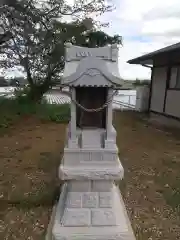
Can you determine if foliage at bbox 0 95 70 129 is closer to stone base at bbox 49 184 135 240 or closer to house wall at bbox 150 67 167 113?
house wall at bbox 150 67 167 113

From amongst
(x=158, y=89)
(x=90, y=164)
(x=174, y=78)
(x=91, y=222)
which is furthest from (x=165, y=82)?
(x=91, y=222)

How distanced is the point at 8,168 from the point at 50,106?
235 inches

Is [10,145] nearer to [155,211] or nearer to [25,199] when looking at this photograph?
[25,199]

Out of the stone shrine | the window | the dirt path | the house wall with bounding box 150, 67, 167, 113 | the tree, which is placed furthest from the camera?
the house wall with bounding box 150, 67, 167, 113

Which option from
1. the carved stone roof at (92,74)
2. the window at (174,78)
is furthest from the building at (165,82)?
the carved stone roof at (92,74)

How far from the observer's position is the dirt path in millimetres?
3211

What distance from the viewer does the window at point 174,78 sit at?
9508 mm

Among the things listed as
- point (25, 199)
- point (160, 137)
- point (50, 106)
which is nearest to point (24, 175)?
point (25, 199)

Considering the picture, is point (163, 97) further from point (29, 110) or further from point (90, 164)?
point (90, 164)

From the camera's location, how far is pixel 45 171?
4.93 metres

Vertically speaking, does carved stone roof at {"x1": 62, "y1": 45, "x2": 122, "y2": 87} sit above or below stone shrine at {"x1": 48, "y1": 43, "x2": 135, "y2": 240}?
above

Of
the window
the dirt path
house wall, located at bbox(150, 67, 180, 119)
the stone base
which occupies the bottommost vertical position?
the dirt path

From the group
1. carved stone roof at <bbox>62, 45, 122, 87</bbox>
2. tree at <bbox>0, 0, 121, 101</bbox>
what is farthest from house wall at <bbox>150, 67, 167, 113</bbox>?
carved stone roof at <bbox>62, 45, 122, 87</bbox>

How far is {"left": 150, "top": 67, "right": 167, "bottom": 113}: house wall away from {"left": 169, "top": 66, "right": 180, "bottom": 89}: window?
0.36 meters
